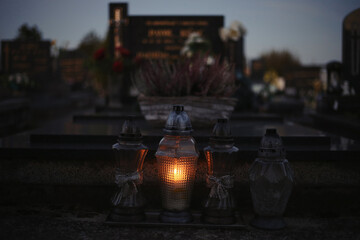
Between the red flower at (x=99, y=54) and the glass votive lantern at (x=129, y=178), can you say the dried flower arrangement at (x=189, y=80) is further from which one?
the red flower at (x=99, y=54)

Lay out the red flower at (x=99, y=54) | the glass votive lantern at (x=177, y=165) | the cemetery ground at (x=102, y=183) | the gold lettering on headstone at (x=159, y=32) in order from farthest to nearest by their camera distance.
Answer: the gold lettering on headstone at (x=159, y=32), the red flower at (x=99, y=54), the cemetery ground at (x=102, y=183), the glass votive lantern at (x=177, y=165)

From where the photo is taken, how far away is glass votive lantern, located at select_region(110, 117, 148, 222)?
11.1 feet

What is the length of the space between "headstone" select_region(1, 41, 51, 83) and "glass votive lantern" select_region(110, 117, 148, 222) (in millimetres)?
14749

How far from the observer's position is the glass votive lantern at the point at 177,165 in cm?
328

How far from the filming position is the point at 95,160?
3.92 meters

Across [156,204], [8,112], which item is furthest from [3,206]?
[8,112]

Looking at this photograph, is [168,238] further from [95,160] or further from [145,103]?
[145,103]

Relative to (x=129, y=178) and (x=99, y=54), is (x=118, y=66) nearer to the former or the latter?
(x=99, y=54)

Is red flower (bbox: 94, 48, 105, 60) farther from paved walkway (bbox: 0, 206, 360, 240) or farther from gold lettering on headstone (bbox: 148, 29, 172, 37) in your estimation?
paved walkway (bbox: 0, 206, 360, 240)

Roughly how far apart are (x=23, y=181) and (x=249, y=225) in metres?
1.99

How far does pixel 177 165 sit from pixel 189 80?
1.60 metres

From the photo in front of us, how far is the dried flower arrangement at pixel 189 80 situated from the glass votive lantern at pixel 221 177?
140cm

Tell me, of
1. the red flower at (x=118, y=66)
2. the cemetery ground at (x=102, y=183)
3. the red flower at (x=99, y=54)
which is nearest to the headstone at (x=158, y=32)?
the red flower at (x=118, y=66)

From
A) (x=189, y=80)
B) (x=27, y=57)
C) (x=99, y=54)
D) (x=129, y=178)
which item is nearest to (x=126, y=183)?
(x=129, y=178)
